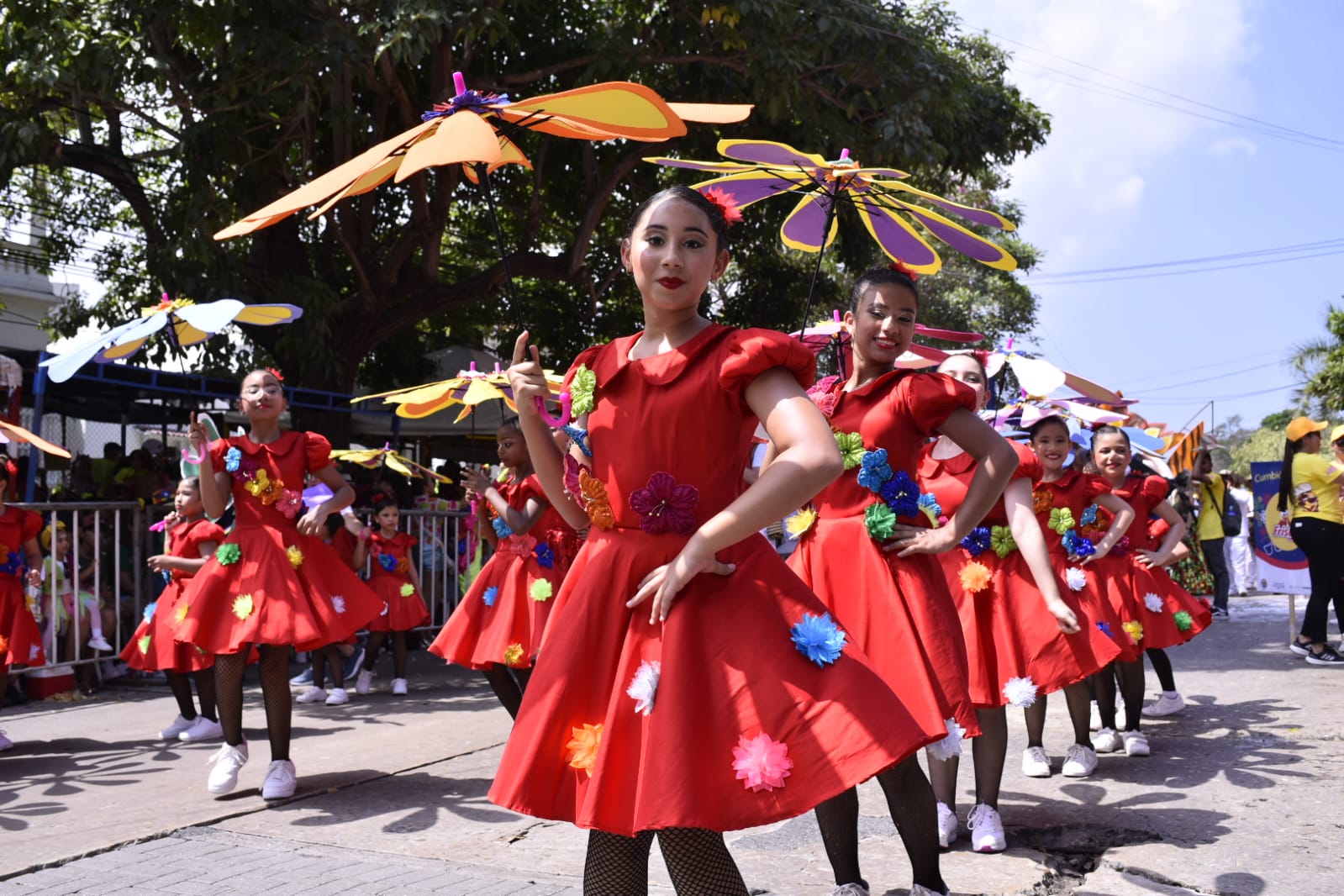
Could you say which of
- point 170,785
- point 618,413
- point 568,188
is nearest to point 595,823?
point 618,413

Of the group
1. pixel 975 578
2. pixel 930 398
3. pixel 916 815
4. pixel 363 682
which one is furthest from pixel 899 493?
pixel 363 682

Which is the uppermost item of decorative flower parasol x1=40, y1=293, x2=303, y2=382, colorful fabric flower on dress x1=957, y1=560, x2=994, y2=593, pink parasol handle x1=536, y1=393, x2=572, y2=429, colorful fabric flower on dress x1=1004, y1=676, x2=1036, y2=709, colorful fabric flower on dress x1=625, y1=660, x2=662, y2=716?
decorative flower parasol x1=40, y1=293, x2=303, y2=382

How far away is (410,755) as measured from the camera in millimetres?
6836

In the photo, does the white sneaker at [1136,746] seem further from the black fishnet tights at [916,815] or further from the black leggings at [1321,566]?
the black leggings at [1321,566]

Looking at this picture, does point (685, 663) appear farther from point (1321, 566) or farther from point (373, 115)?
point (373, 115)

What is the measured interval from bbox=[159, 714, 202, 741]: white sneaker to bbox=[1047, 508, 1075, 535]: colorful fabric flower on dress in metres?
5.09

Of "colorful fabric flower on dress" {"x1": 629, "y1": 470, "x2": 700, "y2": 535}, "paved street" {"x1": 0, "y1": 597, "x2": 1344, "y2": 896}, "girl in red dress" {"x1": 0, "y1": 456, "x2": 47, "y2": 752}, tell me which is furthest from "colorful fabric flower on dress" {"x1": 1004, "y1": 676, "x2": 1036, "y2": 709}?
"girl in red dress" {"x1": 0, "y1": 456, "x2": 47, "y2": 752}

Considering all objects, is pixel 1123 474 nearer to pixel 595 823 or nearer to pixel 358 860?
pixel 358 860

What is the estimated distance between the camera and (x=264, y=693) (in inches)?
220

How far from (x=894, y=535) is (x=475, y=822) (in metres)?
2.44

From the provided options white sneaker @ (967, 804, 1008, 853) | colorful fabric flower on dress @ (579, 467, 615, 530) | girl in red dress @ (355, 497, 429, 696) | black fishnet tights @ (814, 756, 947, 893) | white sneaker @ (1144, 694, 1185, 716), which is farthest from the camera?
girl in red dress @ (355, 497, 429, 696)

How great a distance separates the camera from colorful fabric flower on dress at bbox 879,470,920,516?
3918mm

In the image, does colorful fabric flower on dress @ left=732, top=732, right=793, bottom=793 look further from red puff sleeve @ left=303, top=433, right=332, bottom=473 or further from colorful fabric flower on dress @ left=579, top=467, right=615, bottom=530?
red puff sleeve @ left=303, top=433, right=332, bottom=473

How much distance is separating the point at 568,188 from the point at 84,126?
5143 millimetres
